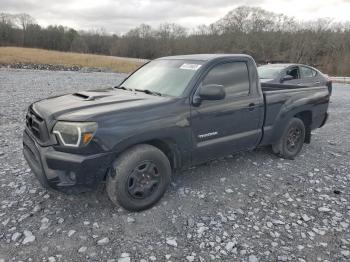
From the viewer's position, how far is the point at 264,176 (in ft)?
14.6

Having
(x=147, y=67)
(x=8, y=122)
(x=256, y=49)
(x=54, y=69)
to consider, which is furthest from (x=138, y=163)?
(x=256, y=49)

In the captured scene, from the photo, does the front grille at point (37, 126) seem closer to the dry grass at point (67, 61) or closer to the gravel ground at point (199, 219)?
the gravel ground at point (199, 219)

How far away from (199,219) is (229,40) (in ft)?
165

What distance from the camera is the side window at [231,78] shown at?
12.8 feet

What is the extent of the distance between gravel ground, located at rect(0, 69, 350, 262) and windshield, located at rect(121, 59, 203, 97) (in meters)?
1.35

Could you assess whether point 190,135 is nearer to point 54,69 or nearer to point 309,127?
point 309,127

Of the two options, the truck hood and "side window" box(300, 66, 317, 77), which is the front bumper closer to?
the truck hood

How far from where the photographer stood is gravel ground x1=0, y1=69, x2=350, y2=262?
2.76 metres

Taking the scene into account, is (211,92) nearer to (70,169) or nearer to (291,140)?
(70,169)

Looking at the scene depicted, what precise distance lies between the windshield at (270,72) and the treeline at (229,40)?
89.0ft

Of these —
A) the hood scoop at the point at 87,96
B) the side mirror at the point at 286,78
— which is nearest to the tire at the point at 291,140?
the hood scoop at the point at 87,96

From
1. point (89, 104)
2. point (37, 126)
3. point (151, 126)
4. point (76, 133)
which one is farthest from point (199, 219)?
point (37, 126)

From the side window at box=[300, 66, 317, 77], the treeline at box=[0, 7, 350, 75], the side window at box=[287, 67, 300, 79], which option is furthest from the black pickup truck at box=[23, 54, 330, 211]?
the treeline at box=[0, 7, 350, 75]

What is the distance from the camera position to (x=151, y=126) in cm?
321
